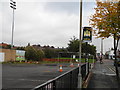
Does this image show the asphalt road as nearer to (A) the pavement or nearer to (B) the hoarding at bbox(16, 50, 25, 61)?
(A) the pavement

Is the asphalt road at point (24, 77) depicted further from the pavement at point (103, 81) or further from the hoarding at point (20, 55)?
the hoarding at point (20, 55)

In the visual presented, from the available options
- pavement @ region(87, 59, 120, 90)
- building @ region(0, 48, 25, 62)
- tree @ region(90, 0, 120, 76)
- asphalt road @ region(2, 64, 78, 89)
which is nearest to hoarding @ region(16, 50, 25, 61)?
building @ region(0, 48, 25, 62)

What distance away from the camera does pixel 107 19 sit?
979cm

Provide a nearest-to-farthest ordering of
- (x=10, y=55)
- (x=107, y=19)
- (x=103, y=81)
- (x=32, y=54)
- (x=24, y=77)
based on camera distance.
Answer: (x=107, y=19) < (x=103, y=81) < (x=24, y=77) < (x=10, y=55) < (x=32, y=54)

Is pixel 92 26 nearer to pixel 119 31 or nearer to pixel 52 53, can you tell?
pixel 119 31

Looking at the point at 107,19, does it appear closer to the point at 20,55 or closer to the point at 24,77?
the point at 24,77

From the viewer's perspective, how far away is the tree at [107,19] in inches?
378

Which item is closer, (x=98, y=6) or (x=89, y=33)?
(x=89, y=33)

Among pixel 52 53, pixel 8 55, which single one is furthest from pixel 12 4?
pixel 52 53

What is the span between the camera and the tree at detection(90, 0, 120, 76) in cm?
Result: 959

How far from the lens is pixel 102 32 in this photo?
406 inches

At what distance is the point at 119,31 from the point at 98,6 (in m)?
2.11

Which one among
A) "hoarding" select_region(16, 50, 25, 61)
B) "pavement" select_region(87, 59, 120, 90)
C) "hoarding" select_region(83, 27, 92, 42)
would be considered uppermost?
"hoarding" select_region(83, 27, 92, 42)

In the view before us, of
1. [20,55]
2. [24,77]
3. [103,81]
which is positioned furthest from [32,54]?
[103,81]
